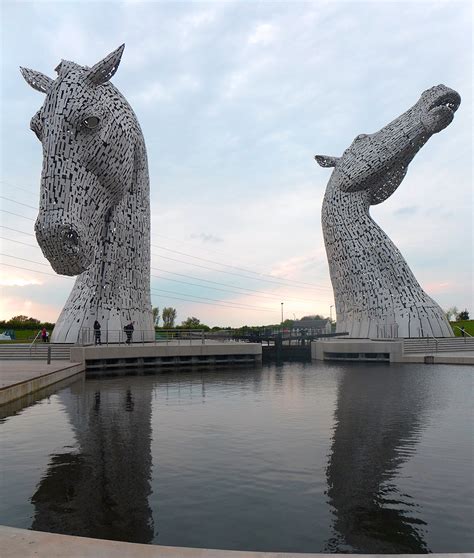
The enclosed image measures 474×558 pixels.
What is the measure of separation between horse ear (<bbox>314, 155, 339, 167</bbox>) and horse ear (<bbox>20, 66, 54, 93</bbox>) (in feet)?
53.3

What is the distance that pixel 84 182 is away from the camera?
609 inches

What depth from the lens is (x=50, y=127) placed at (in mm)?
14883

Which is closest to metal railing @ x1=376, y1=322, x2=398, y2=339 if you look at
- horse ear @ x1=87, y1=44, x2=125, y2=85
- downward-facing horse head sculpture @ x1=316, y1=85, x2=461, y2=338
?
downward-facing horse head sculpture @ x1=316, y1=85, x2=461, y2=338

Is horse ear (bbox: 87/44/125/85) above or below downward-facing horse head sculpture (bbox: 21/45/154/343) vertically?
above

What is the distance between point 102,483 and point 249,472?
58.7 inches

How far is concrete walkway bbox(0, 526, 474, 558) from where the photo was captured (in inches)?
114

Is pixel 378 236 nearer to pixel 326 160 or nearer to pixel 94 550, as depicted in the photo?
pixel 326 160

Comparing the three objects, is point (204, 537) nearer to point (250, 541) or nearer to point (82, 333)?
point (250, 541)

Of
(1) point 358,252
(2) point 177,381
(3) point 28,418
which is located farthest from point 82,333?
(1) point 358,252

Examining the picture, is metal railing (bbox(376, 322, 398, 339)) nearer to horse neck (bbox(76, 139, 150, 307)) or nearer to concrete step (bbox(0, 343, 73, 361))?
horse neck (bbox(76, 139, 150, 307))

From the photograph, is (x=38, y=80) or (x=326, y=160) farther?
(x=326, y=160)

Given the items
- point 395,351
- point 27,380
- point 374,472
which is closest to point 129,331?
point 27,380

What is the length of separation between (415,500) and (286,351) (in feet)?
70.4

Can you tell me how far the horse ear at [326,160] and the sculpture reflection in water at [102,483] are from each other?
22488mm
